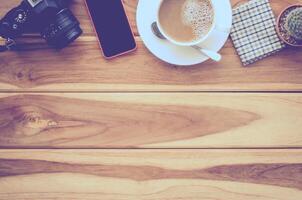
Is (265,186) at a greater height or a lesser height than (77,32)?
lesser

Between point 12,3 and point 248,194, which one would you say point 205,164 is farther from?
point 12,3

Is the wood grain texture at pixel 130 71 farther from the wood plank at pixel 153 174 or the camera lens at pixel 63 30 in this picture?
the wood plank at pixel 153 174

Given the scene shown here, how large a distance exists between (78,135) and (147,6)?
0.95ft

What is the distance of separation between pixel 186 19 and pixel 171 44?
6 cm

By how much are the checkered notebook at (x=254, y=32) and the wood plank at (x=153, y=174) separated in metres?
0.20

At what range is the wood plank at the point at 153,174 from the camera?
0.96m

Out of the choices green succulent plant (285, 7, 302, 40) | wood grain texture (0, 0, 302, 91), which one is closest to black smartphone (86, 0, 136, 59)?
wood grain texture (0, 0, 302, 91)

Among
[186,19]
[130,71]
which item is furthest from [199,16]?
[130,71]

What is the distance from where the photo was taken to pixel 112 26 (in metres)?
0.96

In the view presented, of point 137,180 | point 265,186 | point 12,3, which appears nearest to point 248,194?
point 265,186

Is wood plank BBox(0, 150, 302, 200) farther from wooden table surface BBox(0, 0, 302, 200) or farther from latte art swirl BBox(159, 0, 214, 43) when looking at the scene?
latte art swirl BBox(159, 0, 214, 43)

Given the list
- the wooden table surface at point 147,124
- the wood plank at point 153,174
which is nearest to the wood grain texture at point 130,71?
the wooden table surface at point 147,124

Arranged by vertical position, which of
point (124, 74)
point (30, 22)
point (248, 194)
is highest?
A: point (30, 22)

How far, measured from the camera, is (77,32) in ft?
3.02
